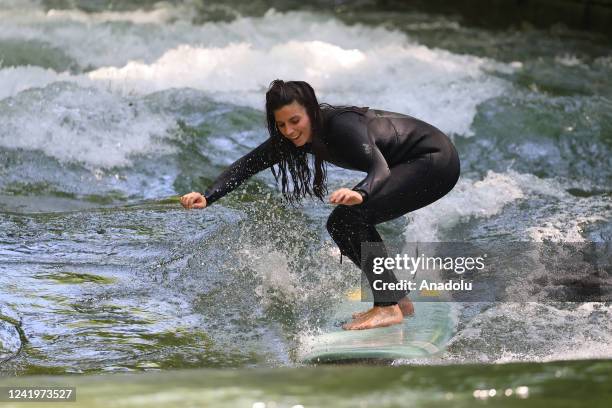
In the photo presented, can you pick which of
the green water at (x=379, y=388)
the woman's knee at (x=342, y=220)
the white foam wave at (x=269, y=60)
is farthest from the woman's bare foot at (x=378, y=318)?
the white foam wave at (x=269, y=60)

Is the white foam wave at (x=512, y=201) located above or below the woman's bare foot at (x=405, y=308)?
above

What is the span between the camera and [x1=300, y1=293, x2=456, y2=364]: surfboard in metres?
3.65

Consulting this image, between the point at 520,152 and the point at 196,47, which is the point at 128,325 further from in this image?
the point at 196,47

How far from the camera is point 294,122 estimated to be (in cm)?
377

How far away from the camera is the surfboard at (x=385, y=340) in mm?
3646

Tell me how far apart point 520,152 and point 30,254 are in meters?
4.26

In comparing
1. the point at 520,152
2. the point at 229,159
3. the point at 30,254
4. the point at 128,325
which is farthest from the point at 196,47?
the point at 128,325

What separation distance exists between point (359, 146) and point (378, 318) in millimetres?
729

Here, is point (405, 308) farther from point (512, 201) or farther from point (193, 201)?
point (512, 201)

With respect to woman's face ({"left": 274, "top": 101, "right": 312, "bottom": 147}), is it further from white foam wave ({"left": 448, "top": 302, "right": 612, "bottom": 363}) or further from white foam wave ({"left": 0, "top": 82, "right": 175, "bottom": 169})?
white foam wave ({"left": 0, "top": 82, "right": 175, "bottom": 169})

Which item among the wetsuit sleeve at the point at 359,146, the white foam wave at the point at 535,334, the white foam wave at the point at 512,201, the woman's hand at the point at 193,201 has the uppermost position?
the wetsuit sleeve at the point at 359,146


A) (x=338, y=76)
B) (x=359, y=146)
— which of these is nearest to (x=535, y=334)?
(x=359, y=146)

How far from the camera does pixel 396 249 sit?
535cm

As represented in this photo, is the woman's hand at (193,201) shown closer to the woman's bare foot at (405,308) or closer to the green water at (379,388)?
the woman's bare foot at (405,308)
